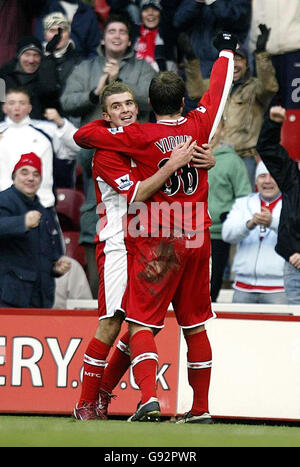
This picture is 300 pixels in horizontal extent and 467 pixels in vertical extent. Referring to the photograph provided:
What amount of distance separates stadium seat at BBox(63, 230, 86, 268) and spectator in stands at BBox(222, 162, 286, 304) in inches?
Answer: 66.4

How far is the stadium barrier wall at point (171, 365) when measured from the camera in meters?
9.00

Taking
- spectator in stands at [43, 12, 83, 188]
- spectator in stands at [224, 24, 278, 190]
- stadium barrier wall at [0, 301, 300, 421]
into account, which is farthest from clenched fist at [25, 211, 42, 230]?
spectator in stands at [224, 24, 278, 190]

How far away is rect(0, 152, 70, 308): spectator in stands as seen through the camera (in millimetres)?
9523

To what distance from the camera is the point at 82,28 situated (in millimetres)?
11312

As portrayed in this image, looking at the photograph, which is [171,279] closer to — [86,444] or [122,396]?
[86,444]

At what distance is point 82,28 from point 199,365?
5.27 m

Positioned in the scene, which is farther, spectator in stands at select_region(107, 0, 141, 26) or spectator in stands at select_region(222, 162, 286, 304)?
spectator in stands at select_region(107, 0, 141, 26)

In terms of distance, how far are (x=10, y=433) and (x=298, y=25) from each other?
18.7 ft

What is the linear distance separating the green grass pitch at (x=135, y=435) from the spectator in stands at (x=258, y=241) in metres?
3.11

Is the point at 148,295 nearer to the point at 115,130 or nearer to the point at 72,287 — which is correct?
the point at 115,130

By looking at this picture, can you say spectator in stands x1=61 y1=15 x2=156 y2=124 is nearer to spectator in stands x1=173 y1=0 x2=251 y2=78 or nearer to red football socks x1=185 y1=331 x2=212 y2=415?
spectator in stands x1=173 y1=0 x2=251 y2=78

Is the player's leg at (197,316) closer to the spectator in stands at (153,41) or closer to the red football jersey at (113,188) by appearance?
the red football jersey at (113,188)

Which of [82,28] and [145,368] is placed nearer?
[145,368]

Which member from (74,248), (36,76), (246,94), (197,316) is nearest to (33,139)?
(36,76)
